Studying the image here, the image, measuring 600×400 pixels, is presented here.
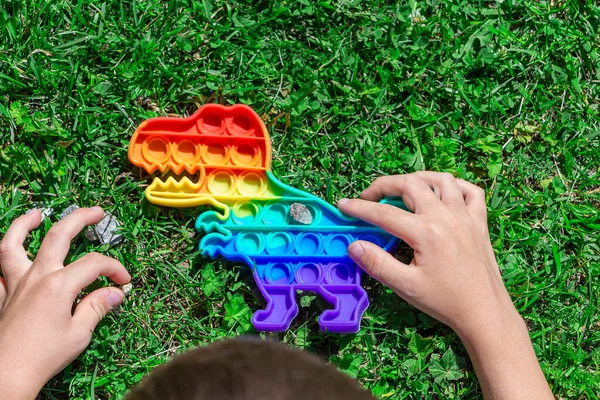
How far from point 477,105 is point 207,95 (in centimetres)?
97

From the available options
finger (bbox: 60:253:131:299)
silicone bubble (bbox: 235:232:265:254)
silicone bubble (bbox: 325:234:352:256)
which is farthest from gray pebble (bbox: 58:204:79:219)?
silicone bubble (bbox: 325:234:352:256)

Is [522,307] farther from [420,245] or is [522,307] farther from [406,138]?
[406,138]

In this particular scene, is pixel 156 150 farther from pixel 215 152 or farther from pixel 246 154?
pixel 246 154

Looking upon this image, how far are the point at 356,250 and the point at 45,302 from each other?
94 centimetres

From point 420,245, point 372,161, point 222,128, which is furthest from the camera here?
point 372,161

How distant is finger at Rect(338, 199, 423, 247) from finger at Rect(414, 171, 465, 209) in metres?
0.15

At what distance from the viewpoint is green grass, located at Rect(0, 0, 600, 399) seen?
7.11ft

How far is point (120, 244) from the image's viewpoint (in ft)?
7.14

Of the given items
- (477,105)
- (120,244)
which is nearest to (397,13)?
(477,105)

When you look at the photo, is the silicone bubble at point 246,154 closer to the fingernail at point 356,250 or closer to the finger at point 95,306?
the fingernail at point 356,250

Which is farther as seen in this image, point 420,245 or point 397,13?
point 397,13

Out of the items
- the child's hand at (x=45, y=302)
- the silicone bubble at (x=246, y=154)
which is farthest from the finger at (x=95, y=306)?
the silicone bubble at (x=246, y=154)

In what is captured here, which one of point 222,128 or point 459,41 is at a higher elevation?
point 459,41

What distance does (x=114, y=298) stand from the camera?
2.04 m
